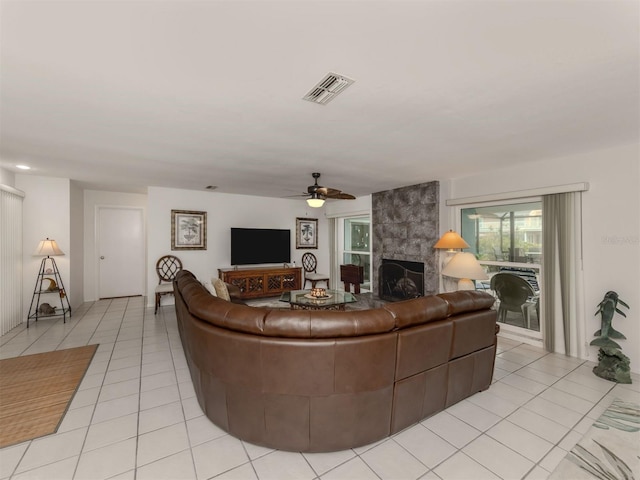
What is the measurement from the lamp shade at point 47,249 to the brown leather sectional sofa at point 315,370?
13.0 ft

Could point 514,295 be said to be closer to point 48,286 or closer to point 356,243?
point 356,243

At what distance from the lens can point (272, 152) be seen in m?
3.32

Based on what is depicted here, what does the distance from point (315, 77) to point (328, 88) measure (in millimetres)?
149

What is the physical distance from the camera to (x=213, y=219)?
6.12 meters

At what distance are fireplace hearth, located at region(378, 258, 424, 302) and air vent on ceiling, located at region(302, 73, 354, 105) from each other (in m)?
3.86

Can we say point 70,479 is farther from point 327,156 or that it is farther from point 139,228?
point 139,228

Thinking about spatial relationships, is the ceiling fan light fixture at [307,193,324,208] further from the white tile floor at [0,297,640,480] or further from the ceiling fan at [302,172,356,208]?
the white tile floor at [0,297,640,480]

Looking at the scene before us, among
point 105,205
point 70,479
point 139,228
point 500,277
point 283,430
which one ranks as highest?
point 105,205

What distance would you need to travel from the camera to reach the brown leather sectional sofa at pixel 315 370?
5.75ft

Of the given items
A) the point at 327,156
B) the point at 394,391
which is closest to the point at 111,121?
the point at 327,156

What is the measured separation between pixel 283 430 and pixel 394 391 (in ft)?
2.47

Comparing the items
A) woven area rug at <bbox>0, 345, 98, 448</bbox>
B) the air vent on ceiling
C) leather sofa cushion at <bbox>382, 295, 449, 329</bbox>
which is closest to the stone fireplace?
leather sofa cushion at <bbox>382, 295, 449, 329</bbox>

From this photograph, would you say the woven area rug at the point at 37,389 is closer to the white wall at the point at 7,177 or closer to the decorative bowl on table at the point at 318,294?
the white wall at the point at 7,177

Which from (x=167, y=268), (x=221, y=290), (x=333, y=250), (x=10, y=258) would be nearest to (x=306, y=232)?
(x=333, y=250)
